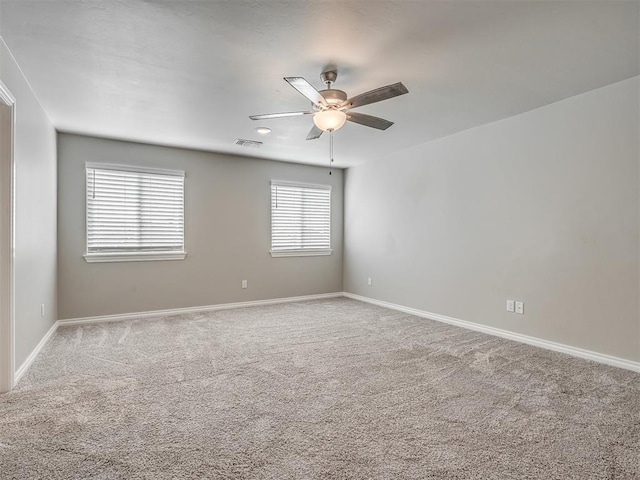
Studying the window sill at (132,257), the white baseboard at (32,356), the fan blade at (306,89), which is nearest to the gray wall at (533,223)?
the fan blade at (306,89)

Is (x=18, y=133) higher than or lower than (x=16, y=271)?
higher

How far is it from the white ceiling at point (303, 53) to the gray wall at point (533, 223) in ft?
1.10

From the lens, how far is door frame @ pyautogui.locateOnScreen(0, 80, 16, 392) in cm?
261

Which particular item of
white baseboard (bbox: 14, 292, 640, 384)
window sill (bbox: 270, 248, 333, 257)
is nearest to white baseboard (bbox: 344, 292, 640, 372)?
white baseboard (bbox: 14, 292, 640, 384)

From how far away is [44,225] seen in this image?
382cm

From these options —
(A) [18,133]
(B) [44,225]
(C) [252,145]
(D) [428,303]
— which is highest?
(C) [252,145]

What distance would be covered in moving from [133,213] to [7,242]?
7.87 ft

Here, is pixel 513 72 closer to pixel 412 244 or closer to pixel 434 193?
pixel 434 193

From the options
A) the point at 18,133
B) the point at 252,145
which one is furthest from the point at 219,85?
the point at 252,145

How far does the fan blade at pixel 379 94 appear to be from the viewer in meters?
2.48

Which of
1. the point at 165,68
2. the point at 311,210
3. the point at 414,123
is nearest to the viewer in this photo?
the point at 165,68

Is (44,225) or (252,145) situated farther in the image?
(252,145)

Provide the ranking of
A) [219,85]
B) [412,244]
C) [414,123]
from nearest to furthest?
[219,85]
[414,123]
[412,244]

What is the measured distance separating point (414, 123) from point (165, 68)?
8.70ft
